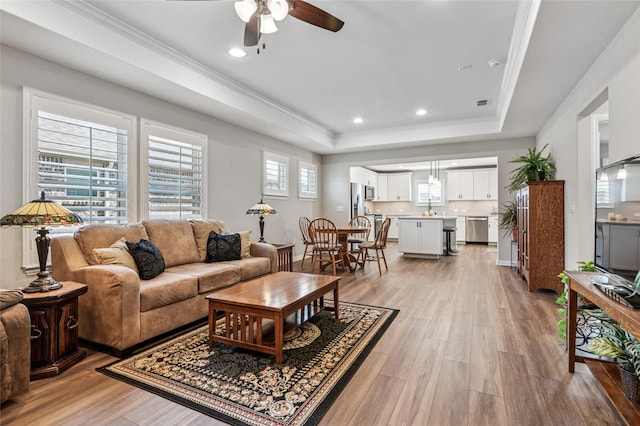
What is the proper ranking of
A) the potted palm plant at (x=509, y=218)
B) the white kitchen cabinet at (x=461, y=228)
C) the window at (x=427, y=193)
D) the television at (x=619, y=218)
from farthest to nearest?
the window at (x=427, y=193) → the white kitchen cabinet at (x=461, y=228) → the potted palm plant at (x=509, y=218) → the television at (x=619, y=218)

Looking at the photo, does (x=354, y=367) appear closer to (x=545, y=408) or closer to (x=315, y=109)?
(x=545, y=408)

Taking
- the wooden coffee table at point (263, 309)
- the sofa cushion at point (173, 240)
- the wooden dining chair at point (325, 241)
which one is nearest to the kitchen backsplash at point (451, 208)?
the wooden dining chair at point (325, 241)

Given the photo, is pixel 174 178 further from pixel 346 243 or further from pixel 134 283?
pixel 346 243

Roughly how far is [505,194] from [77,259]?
21.1 feet

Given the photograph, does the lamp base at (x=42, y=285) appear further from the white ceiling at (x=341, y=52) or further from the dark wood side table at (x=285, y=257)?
the dark wood side table at (x=285, y=257)

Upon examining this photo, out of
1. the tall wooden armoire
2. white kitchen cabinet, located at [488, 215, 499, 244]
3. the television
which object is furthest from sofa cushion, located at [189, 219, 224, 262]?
white kitchen cabinet, located at [488, 215, 499, 244]

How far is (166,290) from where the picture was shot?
254 centimetres

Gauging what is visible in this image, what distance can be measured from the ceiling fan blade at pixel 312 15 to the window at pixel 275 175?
341 centimetres

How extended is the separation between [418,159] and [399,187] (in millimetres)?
3789

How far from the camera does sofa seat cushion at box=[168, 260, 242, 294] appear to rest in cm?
292

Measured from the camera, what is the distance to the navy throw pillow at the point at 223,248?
11.8 feet

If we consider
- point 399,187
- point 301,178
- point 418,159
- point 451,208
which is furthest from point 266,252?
point 451,208

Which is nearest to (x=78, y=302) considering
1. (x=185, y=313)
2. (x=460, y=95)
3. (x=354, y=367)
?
(x=185, y=313)

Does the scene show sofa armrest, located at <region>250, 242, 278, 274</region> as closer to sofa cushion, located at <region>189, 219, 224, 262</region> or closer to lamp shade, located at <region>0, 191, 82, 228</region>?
sofa cushion, located at <region>189, 219, 224, 262</region>
